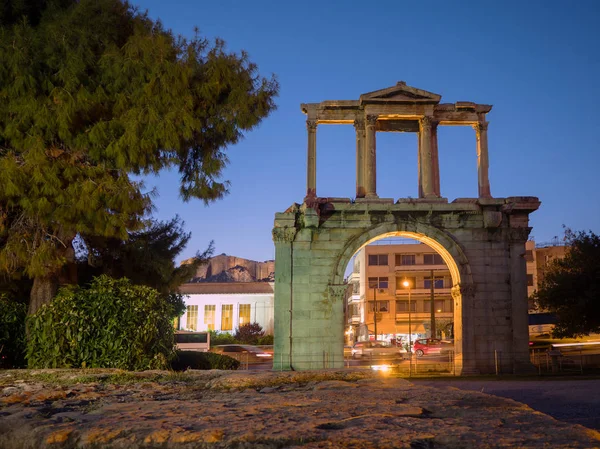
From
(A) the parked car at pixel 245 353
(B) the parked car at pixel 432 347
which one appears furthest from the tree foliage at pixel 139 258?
(B) the parked car at pixel 432 347

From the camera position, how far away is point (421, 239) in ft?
85.6

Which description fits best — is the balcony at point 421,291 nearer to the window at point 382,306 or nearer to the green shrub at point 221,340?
the window at point 382,306

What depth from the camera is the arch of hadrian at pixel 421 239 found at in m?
24.6

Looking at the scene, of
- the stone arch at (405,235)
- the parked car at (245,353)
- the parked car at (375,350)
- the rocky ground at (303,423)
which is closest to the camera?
the rocky ground at (303,423)

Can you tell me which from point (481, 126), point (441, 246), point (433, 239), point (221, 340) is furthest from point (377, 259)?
point (433, 239)

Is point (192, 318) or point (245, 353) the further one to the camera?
point (192, 318)

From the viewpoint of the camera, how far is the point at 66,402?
4645mm

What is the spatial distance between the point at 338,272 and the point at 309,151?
17.7 feet

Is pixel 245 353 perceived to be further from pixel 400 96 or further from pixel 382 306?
pixel 382 306

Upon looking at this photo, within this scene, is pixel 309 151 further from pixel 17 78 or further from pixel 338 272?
pixel 17 78

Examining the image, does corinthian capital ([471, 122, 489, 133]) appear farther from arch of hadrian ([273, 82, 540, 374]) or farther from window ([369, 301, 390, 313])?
window ([369, 301, 390, 313])

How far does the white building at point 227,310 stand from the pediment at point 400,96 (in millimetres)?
40571

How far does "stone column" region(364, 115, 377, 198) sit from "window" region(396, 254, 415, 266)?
139ft

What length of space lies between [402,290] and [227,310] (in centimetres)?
1871
